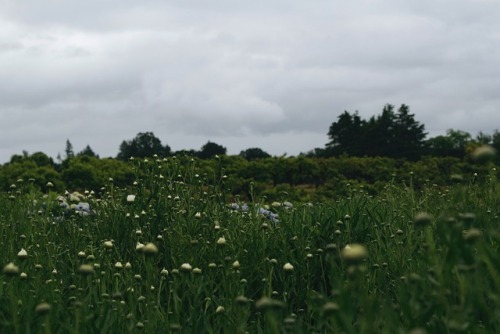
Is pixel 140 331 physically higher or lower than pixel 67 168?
lower

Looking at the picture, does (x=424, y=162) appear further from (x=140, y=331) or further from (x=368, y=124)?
(x=140, y=331)

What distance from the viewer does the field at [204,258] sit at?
399 cm

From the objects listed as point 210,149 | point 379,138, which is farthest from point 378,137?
point 210,149

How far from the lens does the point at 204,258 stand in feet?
18.8

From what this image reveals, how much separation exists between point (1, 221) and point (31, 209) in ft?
1.38

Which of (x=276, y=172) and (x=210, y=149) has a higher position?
(x=210, y=149)

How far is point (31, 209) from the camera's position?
7.04 m

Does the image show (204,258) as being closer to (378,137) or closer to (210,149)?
(210,149)

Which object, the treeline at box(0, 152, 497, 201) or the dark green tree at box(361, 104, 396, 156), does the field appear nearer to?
the treeline at box(0, 152, 497, 201)

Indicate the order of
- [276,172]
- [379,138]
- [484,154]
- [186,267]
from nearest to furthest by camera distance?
[484,154], [186,267], [276,172], [379,138]

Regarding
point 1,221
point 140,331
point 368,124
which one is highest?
point 368,124

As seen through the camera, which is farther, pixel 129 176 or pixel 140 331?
pixel 129 176

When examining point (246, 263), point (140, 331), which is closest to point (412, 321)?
point (140, 331)

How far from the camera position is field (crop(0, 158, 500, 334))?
399 centimetres
